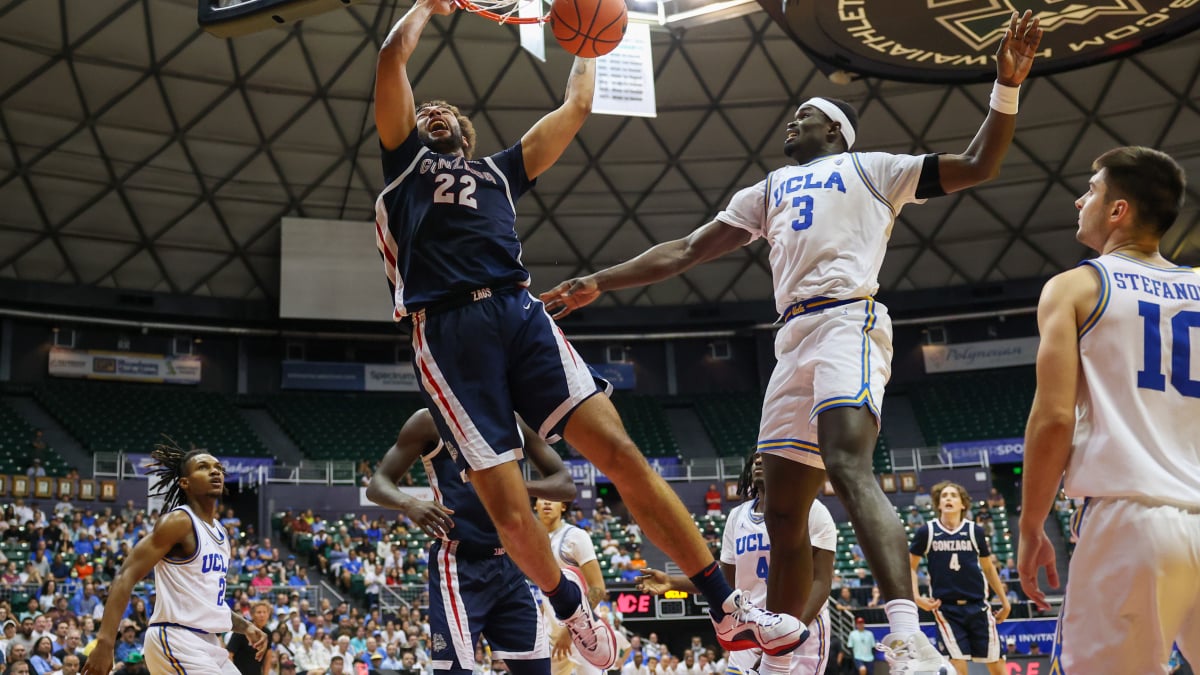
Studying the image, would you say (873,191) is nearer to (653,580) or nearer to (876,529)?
(876,529)

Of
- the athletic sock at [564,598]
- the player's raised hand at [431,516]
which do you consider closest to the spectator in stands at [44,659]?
the player's raised hand at [431,516]

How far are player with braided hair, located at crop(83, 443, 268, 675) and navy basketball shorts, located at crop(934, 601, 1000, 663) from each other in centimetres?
612

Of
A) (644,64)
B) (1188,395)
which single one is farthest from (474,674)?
(644,64)

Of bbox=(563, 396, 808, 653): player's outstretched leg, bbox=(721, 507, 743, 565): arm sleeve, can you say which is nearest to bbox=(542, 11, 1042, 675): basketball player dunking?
bbox=(563, 396, 808, 653): player's outstretched leg

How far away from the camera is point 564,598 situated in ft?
15.0

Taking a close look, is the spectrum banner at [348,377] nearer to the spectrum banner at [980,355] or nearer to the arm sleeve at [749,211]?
the spectrum banner at [980,355]

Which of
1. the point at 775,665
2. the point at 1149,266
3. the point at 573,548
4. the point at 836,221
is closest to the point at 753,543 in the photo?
the point at 573,548

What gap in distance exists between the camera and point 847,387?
432 centimetres

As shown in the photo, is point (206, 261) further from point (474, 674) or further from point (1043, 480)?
point (1043, 480)

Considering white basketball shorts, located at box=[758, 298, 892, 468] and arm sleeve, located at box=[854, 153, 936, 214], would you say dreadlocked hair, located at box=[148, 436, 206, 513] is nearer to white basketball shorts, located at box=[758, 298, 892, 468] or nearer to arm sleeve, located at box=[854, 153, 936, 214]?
white basketball shorts, located at box=[758, 298, 892, 468]

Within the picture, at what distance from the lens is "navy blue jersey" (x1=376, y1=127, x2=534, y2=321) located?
14.3 feet

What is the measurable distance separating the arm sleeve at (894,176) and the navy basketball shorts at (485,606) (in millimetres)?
2772

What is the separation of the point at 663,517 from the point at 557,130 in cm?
183

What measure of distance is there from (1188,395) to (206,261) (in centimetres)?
3139
